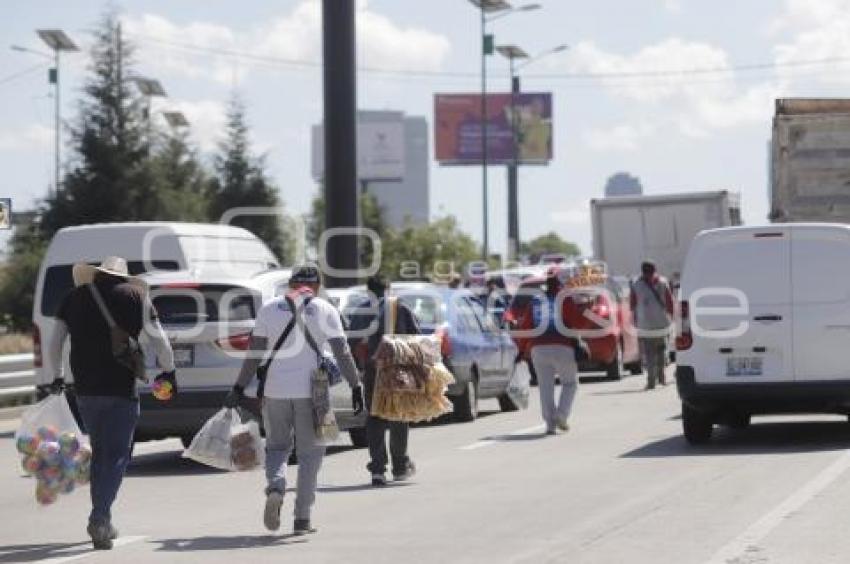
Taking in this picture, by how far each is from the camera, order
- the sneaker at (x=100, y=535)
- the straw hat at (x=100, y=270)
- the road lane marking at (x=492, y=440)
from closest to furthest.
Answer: the sneaker at (x=100, y=535)
the straw hat at (x=100, y=270)
the road lane marking at (x=492, y=440)

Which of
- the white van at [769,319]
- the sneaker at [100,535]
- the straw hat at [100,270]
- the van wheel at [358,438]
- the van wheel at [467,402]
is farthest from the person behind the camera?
the van wheel at [467,402]

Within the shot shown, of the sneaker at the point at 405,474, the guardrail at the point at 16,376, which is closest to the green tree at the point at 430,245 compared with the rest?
the guardrail at the point at 16,376

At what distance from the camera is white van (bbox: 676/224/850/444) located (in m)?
18.0

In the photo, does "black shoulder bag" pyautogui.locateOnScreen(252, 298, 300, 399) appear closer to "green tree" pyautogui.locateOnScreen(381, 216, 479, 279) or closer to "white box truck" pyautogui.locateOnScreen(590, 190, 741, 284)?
"white box truck" pyautogui.locateOnScreen(590, 190, 741, 284)

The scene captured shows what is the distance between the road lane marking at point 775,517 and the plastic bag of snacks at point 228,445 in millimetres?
3236

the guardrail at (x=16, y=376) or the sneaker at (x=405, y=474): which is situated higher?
the guardrail at (x=16, y=376)

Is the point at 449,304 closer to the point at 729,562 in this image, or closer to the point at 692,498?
the point at 692,498

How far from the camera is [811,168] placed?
25594 millimetres

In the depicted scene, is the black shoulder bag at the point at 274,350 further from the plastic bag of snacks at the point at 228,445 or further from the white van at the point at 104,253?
the white van at the point at 104,253

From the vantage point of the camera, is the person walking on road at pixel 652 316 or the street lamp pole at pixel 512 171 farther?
the street lamp pole at pixel 512 171

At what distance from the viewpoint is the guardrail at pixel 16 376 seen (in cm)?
2694

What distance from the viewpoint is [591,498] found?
14.3m

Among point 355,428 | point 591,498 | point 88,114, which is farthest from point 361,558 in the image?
point 88,114

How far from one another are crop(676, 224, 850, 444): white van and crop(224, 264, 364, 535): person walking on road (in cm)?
614
